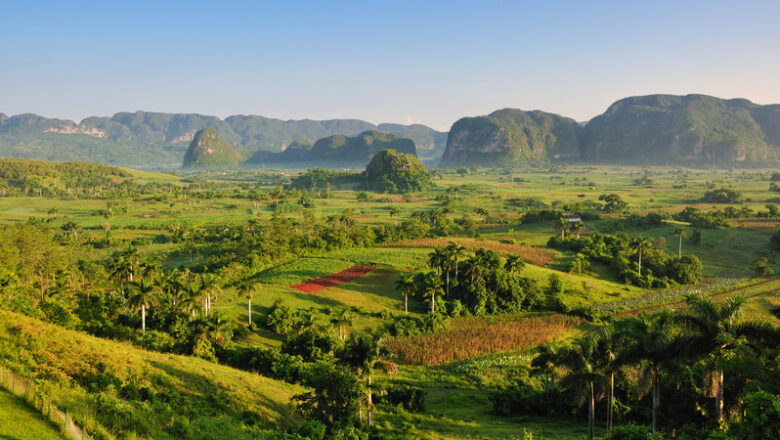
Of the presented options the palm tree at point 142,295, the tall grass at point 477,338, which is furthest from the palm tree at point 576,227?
the palm tree at point 142,295

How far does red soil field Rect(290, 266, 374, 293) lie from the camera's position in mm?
60000

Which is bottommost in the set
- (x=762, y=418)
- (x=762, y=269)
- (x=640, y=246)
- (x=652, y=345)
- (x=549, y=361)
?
(x=762, y=269)

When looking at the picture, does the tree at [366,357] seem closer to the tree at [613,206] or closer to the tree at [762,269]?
the tree at [762,269]

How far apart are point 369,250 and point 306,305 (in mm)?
28521

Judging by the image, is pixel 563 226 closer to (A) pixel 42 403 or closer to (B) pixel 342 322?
(B) pixel 342 322

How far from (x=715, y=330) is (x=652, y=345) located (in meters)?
3.13

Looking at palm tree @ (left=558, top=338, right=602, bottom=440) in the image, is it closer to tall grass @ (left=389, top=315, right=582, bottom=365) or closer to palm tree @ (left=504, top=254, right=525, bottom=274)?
tall grass @ (left=389, top=315, right=582, bottom=365)

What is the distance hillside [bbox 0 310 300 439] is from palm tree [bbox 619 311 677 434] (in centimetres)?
2092

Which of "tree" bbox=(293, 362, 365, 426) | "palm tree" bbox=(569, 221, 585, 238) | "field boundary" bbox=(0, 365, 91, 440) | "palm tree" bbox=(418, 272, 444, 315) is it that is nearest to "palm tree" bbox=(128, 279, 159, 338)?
"tree" bbox=(293, 362, 365, 426)

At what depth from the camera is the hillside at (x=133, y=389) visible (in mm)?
17672

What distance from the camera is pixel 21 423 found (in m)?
13.2

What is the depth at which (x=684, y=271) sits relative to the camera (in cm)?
6938

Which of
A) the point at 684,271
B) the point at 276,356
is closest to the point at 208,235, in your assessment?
the point at 276,356

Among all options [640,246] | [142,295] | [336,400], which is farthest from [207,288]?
[640,246]
